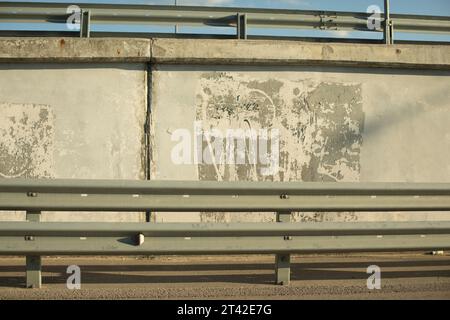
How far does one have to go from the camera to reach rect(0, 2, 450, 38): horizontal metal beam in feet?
24.8

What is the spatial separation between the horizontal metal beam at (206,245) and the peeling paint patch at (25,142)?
2.46 metres

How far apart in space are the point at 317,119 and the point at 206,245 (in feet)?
10.3

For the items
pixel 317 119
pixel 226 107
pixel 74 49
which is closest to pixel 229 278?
pixel 226 107

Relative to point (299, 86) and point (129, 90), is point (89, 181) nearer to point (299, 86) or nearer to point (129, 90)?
point (129, 90)

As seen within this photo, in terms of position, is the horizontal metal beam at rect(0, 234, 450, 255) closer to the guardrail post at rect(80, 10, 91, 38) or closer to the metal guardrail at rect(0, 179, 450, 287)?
the metal guardrail at rect(0, 179, 450, 287)

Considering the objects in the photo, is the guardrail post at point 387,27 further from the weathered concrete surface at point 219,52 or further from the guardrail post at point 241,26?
the guardrail post at point 241,26

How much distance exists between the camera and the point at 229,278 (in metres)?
5.15

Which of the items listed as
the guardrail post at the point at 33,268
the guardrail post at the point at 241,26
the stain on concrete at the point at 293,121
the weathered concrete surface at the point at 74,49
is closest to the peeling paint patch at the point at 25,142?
the weathered concrete surface at the point at 74,49

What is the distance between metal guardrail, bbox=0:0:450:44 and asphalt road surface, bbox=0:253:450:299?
3.20 m

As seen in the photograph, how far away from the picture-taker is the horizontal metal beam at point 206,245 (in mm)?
4512

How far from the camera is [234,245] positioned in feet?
15.5

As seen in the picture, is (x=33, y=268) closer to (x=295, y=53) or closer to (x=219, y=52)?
(x=219, y=52)
